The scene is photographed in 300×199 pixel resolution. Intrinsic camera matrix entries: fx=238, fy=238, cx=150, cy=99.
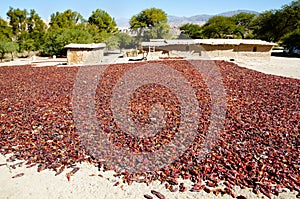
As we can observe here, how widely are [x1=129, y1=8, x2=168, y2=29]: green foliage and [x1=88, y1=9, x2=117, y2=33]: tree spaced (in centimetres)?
975

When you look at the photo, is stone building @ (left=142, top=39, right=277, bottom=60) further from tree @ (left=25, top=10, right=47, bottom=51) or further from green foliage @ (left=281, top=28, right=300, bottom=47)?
tree @ (left=25, top=10, right=47, bottom=51)

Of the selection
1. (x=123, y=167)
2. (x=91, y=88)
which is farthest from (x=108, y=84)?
(x=123, y=167)

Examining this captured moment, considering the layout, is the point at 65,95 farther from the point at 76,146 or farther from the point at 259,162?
the point at 259,162

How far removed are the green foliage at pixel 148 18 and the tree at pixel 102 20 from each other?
9754mm

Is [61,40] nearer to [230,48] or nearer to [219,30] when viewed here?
[230,48]

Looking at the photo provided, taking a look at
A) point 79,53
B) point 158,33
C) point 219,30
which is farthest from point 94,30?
point 219,30

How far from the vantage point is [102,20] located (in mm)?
41531

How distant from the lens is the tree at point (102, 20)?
136 feet

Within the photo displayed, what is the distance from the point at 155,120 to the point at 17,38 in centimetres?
3169

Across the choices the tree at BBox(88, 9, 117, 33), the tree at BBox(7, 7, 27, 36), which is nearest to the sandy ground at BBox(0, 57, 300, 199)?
the tree at BBox(7, 7, 27, 36)

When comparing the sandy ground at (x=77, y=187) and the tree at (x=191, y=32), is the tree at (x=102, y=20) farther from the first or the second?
the sandy ground at (x=77, y=187)

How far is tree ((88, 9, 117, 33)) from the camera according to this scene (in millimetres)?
41531

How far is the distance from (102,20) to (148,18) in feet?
45.9

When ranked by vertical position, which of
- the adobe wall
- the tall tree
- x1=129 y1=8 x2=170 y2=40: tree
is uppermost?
x1=129 y1=8 x2=170 y2=40: tree
